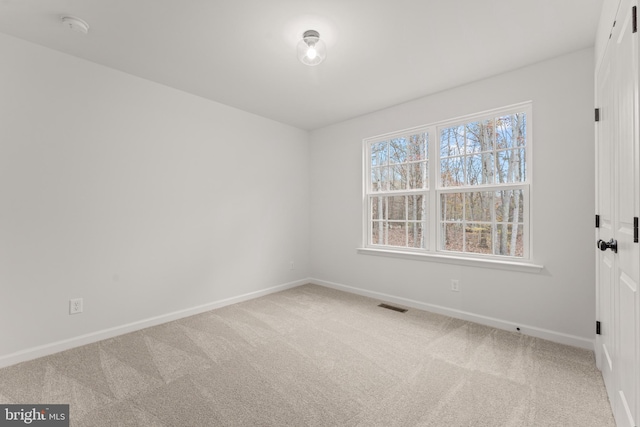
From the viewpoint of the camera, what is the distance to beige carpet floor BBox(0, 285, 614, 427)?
164cm

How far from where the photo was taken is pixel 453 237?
3295mm

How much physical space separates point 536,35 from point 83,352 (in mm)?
4515

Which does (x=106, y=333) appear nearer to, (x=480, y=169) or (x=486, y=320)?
(x=486, y=320)

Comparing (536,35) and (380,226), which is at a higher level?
(536,35)

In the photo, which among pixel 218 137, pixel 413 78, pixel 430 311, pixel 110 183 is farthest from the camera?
pixel 218 137

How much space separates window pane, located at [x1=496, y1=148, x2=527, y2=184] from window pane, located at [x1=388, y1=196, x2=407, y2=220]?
113cm

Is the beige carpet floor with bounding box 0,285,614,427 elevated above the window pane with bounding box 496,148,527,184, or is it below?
below

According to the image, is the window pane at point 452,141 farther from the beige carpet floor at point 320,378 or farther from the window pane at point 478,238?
the beige carpet floor at point 320,378

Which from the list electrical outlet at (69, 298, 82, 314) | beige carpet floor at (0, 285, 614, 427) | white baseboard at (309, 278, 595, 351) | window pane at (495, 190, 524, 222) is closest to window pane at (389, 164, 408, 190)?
window pane at (495, 190, 524, 222)

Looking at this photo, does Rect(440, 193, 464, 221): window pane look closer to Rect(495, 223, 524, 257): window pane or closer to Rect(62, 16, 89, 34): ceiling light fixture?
Rect(495, 223, 524, 257): window pane

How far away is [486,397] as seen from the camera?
1799 mm

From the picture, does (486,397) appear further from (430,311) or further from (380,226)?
(380,226)

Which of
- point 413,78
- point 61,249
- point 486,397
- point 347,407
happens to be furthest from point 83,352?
point 413,78

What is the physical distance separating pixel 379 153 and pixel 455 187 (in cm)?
117
